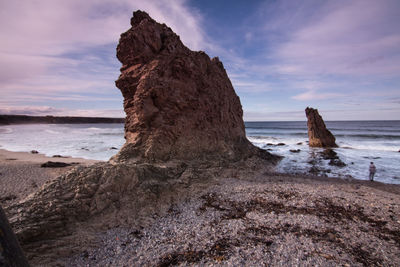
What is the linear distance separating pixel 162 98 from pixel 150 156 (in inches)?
122

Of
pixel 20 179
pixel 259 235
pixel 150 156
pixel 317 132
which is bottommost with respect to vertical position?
pixel 20 179

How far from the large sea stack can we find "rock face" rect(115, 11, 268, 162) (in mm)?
52

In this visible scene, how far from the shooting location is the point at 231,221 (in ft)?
20.5

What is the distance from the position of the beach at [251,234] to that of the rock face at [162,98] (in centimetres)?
345

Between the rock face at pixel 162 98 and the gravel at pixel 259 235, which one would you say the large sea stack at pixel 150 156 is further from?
the gravel at pixel 259 235

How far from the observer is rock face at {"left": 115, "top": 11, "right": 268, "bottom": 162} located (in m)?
10.0

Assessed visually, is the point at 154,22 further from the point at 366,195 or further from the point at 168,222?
the point at 366,195

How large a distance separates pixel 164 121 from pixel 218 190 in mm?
4527

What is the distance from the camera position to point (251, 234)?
554 cm

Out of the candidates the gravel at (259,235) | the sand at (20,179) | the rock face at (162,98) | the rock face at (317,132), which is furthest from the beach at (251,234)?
the rock face at (317,132)

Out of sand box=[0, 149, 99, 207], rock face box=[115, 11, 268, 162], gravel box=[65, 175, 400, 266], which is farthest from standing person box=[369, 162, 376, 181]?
sand box=[0, 149, 99, 207]

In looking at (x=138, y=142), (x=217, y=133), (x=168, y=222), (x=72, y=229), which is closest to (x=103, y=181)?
(x=72, y=229)

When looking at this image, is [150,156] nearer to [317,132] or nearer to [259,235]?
[259,235]

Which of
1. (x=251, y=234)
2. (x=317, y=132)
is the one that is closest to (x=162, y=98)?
(x=251, y=234)
